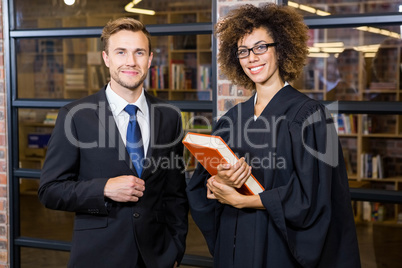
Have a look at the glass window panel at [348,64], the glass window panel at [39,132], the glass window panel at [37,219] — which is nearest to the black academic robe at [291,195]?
the glass window panel at [37,219]

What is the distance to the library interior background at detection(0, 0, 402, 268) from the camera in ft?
10.1

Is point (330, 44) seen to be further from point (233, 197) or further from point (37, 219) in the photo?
point (233, 197)

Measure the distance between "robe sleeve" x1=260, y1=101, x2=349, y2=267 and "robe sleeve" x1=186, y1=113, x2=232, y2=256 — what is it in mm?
371

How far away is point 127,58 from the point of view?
2188 mm

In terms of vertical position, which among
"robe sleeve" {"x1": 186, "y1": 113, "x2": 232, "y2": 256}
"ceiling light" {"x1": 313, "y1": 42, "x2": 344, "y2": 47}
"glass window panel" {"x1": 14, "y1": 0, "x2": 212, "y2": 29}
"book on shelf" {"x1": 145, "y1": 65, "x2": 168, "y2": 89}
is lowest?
"robe sleeve" {"x1": 186, "y1": 113, "x2": 232, "y2": 256}

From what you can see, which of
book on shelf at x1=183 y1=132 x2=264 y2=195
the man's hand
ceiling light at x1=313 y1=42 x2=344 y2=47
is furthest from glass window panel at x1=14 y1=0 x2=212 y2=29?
book on shelf at x1=183 y1=132 x2=264 y2=195

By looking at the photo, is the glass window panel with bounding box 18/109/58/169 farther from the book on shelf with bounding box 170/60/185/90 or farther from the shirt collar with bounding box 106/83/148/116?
the shirt collar with bounding box 106/83/148/116

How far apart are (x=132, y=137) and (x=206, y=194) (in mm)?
427

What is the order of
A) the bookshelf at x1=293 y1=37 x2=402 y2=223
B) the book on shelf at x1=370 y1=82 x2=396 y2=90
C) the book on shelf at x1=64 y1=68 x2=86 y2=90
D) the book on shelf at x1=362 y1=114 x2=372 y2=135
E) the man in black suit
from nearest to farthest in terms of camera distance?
1. the man in black suit
2. the bookshelf at x1=293 y1=37 x2=402 y2=223
3. the book on shelf at x1=362 y1=114 x2=372 y2=135
4. the book on shelf at x1=370 y1=82 x2=396 y2=90
5. the book on shelf at x1=64 y1=68 x2=86 y2=90

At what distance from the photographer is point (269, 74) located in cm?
212

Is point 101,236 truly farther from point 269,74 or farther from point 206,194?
point 269,74

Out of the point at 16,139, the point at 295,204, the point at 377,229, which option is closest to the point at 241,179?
the point at 295,204

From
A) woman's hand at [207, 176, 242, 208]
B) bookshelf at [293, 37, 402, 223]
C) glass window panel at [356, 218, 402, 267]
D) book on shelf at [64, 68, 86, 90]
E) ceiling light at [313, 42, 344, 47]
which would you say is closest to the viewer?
woman's hand at [207, 176, 242, 208]

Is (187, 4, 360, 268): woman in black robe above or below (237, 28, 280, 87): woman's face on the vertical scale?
below
